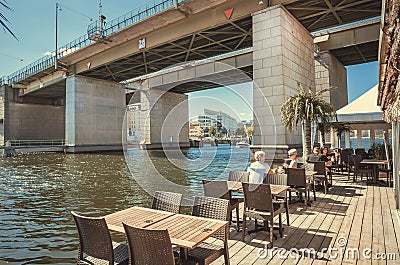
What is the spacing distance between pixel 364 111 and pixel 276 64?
638cm

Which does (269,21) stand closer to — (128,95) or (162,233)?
(162,233)

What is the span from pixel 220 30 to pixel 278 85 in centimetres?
793

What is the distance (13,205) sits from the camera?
802cm

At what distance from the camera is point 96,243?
2656 mm

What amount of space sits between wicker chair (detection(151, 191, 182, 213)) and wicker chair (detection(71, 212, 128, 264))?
3.12ft

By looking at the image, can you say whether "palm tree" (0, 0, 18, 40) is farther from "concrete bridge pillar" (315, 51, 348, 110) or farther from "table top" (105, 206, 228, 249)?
"concrete bridge pillar" (315, 51, 348, 110)

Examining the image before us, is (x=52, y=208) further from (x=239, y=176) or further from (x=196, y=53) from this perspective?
(x=196, y=53)

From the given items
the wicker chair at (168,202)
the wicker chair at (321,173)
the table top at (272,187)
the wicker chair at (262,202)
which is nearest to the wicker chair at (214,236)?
the wicker chair at (168,202)

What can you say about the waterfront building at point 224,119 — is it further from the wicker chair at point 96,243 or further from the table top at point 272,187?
the wicker chair at point 96,243

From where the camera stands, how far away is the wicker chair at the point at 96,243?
8.46 feet

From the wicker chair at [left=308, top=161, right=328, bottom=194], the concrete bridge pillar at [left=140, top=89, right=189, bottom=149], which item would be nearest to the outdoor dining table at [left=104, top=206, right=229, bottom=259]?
the wicker chair at [left=308, top=161, right=328, bottom=194]

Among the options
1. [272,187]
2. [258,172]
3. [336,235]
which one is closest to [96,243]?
[272,187]

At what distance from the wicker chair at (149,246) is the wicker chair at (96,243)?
0.91 feet

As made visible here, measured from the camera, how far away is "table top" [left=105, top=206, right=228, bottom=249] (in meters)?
2.54
